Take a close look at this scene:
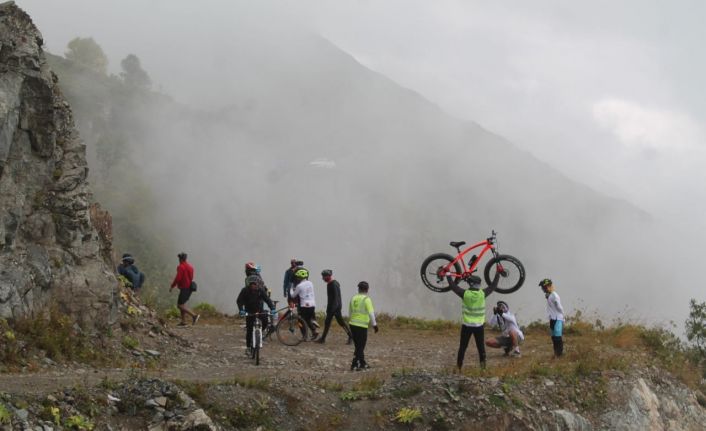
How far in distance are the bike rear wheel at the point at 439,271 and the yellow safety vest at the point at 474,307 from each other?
3836 millimetres

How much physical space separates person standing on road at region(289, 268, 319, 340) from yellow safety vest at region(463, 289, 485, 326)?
5259mm

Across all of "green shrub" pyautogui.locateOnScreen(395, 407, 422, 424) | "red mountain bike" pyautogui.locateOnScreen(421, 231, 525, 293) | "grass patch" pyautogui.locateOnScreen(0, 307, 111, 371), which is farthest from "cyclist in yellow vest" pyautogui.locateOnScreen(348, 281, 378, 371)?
"grass patch" pyautogui.locateOnScreen(0, 307, 111, 371)

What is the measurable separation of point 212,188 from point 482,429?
464 ft

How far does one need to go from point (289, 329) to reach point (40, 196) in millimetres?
7824

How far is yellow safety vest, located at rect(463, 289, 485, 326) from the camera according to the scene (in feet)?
50.9

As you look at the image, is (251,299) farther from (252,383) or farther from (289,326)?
(252,383)

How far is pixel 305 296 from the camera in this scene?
19.5 meters

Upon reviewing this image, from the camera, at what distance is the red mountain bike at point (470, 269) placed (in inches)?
771

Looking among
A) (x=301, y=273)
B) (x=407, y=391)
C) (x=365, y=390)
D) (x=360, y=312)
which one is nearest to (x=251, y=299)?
(x=360, y=312)

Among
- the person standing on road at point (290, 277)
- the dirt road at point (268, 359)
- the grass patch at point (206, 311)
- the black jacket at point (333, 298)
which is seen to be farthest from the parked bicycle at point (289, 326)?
the grass patch at point (206, 311)

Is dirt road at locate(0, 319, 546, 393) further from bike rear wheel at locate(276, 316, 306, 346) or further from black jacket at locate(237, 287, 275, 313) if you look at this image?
black jacket at locate(237, 287, 275, 313)

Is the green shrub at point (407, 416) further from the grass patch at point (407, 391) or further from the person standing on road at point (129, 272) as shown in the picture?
the person standing on road at point (129, 272)

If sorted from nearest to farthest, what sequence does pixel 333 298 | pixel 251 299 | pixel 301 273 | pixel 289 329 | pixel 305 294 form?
pixel 251 299 < pixel 333 298 < pixel 289 329 < pixel 305 294 < pixel 301 273

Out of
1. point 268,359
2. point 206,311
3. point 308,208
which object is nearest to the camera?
point 268,359
